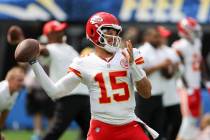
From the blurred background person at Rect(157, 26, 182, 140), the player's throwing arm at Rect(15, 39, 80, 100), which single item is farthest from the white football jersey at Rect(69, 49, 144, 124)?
the blurred background person at Rect(157, 26, 182, 140)

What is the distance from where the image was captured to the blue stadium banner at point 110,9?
1431cm

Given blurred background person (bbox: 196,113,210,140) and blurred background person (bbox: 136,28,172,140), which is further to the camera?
blurred background person (bbox: 196,113,210,140)

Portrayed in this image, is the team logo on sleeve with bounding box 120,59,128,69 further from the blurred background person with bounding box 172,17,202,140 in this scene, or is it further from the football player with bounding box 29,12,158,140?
→ the blurred background person with bounding box 172,17,202,140

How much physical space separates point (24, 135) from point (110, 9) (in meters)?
2.70

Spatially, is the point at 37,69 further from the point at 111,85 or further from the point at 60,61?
the point at 60,61

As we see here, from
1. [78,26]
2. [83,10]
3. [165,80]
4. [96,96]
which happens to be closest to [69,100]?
[165,80]

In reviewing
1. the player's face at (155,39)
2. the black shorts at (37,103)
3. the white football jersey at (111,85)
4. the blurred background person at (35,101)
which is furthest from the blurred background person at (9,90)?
the black shorts at (37,103)

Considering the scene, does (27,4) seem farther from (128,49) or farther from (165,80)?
(128,49)

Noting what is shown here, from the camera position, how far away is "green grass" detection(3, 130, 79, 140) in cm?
1300

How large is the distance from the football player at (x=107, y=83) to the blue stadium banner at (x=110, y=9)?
7603mm

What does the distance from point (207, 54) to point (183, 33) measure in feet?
14.8

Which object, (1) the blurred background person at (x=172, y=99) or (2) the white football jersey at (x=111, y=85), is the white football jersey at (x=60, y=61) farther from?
(2) the white football jersey at (x=111, y=85)

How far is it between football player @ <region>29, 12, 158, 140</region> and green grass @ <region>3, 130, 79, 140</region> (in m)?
6.16

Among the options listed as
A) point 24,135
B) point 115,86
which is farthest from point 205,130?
point 24,135
